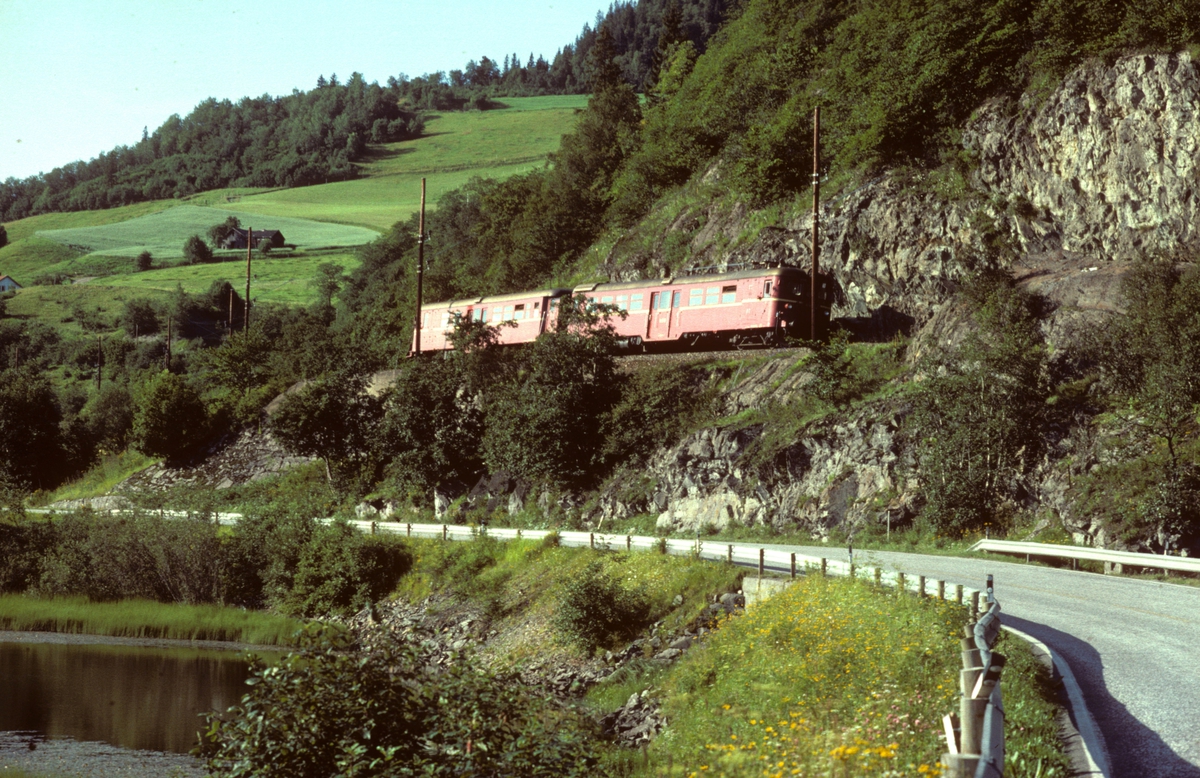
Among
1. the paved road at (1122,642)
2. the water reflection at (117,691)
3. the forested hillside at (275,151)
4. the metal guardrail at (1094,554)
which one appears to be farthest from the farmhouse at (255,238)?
the paved road at (1122,642)

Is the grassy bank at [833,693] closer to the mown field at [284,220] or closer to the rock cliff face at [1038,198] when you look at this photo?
the rock cliff face at [1038,198]

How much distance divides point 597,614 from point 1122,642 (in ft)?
43.3

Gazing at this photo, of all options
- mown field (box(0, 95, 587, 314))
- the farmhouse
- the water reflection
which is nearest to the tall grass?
the water reflection

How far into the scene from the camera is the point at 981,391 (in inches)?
1286

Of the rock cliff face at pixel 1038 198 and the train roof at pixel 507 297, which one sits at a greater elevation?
the rock cliff face at pixel 1038 198

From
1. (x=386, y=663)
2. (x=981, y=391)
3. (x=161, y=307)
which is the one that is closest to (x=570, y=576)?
(x=981, y=391)

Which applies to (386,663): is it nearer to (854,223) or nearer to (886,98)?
(854,223)

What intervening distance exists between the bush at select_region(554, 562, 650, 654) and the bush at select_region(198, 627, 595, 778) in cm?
1324

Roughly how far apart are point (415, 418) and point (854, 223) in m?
21.4

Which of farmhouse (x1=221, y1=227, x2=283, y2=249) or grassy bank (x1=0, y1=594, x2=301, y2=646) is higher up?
farmhouse (x1=221, y1=227, x2=283, y2=249)

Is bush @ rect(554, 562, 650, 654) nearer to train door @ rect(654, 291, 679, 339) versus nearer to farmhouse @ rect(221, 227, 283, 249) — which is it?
train door @ rect(654, 291, 679, 339)

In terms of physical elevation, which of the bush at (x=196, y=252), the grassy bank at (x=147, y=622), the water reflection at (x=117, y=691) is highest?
the bush at (x=196, y=252)

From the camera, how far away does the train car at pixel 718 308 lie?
41.3 metres

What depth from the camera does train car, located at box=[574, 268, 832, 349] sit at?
41.3 metres
